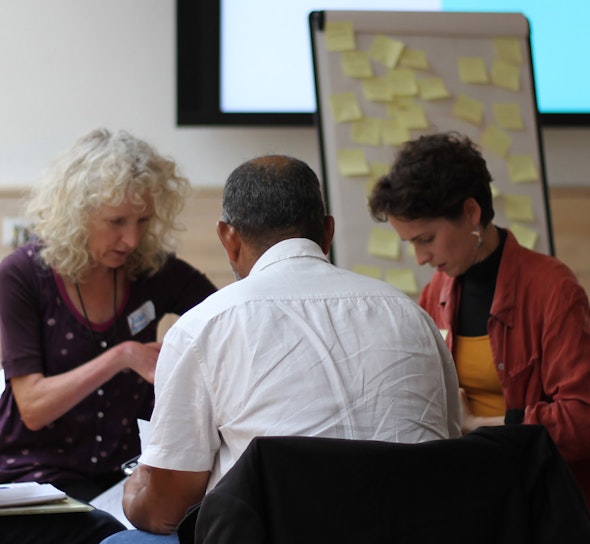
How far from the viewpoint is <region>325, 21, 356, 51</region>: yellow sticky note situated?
292 cm

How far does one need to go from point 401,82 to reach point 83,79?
1226mm

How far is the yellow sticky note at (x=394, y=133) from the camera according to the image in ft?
9.62

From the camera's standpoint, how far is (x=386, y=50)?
9.74 feet

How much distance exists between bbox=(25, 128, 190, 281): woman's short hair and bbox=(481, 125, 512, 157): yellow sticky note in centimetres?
112

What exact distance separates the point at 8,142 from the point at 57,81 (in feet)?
0.96

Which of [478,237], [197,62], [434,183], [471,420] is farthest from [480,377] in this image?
[197,62]

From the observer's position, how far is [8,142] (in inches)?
133

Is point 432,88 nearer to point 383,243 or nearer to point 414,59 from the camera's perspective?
point 414,59

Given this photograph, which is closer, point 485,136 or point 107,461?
point 107,461

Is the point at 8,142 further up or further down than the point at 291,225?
further up

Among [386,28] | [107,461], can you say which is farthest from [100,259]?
[386,28]

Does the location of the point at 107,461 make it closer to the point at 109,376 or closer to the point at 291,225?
the point at 109,376

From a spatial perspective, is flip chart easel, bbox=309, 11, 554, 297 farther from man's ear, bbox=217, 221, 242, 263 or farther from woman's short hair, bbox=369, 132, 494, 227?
man's ear, bbox=217, 221, 242, 263

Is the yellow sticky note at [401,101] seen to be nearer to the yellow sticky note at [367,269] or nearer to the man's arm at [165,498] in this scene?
the yellow sticky note at [367,269]
